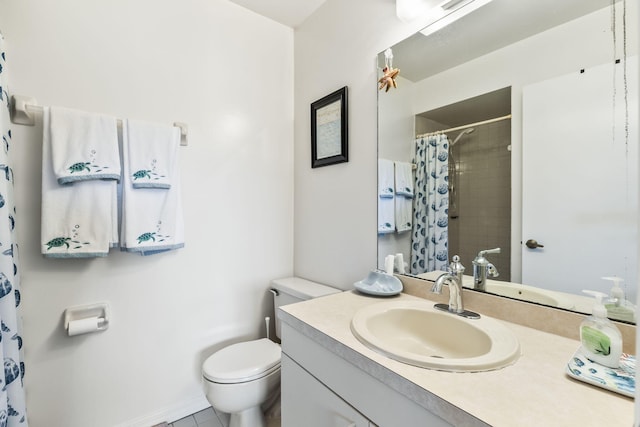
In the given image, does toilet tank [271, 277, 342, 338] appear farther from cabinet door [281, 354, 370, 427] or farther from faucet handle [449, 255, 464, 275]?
faucet handle [449, 255, 464, 275]

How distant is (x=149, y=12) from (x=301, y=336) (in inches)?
67.7

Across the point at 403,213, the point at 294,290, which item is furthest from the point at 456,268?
the point at 294,290

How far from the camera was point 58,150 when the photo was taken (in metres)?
1.15

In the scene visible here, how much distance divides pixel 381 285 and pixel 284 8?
67.4 inches

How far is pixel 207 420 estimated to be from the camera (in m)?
1.52

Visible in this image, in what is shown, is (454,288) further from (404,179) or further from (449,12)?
→ (449,12)

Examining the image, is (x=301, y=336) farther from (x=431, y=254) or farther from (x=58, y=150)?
(x=58, y=150)

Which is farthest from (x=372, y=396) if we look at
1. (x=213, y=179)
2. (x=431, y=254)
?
(x=213, y=179)

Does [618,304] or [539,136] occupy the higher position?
[539,136]

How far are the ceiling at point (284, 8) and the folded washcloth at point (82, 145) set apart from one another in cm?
107

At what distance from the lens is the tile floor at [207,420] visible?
1480mm

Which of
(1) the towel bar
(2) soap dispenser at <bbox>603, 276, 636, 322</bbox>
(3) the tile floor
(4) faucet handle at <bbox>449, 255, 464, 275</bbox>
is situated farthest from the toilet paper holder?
(2) soap dispenser at <bbox>603, 276, 636, 322</bbox>

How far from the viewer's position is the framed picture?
60.1 inches

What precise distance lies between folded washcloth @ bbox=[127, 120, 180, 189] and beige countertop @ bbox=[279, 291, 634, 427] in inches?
42.9
